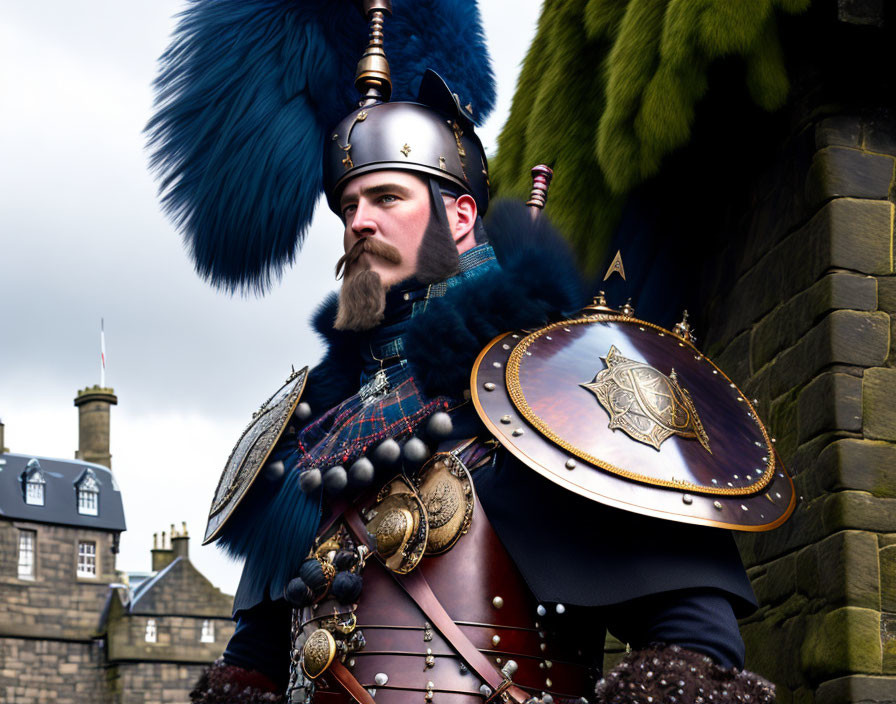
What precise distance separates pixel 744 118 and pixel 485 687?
79.6 inches

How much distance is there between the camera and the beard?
3223 mm

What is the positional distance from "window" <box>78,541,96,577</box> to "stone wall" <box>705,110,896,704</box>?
2879 centimetres

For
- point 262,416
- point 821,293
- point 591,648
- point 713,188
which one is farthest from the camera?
point 713,188

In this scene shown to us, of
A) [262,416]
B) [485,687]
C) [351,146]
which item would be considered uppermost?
[351,146]

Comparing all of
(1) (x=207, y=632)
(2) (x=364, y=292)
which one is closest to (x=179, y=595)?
(1) (x=207, y=632)

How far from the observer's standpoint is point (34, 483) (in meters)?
30.7

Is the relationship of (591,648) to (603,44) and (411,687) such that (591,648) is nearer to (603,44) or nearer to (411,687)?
(411,687)

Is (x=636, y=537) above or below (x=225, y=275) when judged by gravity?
below

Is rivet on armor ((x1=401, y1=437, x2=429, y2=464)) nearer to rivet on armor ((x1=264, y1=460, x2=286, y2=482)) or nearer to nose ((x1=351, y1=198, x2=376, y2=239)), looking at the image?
rivet on armor ((x1=264, y1=460, x2=286, y2=482))

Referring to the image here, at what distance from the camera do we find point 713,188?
4.17 m

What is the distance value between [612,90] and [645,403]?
1.41 meters

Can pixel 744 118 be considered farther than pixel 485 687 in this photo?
Yes

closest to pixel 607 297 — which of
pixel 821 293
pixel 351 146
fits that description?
pixel 821 293

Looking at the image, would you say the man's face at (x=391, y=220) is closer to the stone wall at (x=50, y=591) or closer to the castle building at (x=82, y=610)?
the castle building at (x=82, y=610)
